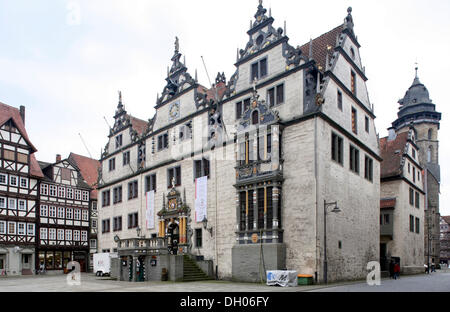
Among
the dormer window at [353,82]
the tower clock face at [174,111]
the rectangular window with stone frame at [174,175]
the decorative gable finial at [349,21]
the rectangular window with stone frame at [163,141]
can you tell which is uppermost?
the decorative gable finial at [349,21]

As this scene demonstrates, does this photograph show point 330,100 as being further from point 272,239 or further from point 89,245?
point 89,245

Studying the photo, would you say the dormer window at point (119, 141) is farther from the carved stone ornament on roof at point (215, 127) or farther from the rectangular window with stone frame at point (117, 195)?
the carved stone ornament on roof at point (215, 127)

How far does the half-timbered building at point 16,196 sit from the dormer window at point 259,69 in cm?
2896

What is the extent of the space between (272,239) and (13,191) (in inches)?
1235

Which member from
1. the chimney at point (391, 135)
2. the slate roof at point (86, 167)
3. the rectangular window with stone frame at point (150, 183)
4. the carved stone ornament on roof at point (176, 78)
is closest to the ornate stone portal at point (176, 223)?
the rectangular window with stone frame at point (150, 183)

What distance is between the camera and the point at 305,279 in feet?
74.7

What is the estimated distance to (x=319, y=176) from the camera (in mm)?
24219

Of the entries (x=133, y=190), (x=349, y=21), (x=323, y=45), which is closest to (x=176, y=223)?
(x=133, y=190)

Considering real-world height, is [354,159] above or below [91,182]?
above

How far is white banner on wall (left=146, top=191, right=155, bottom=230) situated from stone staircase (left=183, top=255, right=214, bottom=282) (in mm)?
7248

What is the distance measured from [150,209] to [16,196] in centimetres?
1704

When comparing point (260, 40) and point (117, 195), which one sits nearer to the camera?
point (260, 40)

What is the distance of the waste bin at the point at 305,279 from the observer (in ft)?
74.6

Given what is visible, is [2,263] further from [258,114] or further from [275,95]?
[275,95]
